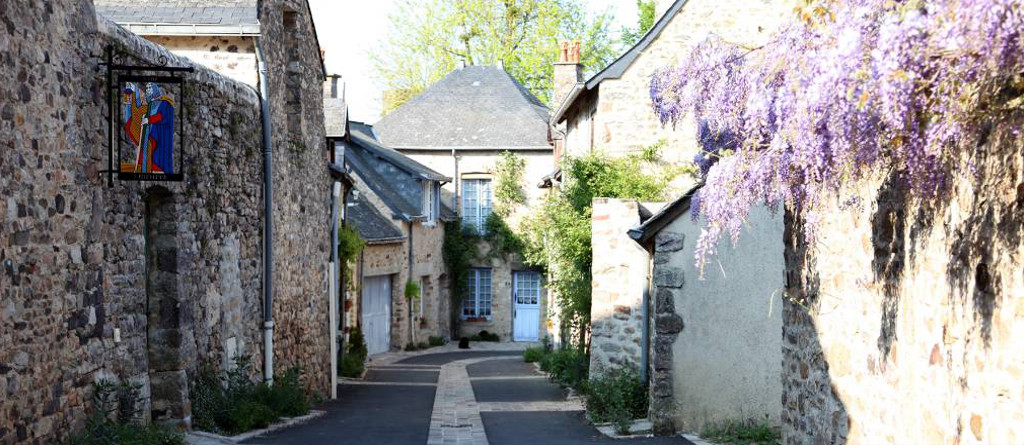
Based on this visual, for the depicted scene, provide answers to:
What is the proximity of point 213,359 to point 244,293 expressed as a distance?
4.80 ft

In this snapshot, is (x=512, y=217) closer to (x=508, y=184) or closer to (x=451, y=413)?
(x=508, y=184)

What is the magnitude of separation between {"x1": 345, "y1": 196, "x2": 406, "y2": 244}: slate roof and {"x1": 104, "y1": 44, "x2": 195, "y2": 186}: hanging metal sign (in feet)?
54.1

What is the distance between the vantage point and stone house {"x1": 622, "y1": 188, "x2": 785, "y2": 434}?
10.9 metres

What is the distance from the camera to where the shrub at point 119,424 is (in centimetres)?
792

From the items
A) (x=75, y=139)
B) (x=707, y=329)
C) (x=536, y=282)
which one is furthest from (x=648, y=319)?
(x=536, y=282)

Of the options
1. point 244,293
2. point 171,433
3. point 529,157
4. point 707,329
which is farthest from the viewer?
point 529,157

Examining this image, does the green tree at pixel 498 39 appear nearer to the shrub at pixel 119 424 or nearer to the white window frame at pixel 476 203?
the white window frame at pixel 476 203

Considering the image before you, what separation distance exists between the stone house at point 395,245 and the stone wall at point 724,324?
45.3 ft

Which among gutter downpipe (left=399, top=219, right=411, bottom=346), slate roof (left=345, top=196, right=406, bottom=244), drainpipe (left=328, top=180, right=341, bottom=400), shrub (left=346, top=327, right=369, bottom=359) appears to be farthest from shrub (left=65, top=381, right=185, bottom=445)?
gutter downpipe (left=399, top=219, right=411, bottom=346)

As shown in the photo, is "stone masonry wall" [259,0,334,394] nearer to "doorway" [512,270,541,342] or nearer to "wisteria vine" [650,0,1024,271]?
"wisteria vine" [650,0,1024,271]

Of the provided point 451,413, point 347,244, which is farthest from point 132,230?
point 347,244

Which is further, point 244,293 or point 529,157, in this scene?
point 529,157

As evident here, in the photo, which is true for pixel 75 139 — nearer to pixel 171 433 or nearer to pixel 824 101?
pixel 171 433

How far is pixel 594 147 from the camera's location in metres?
18.6
